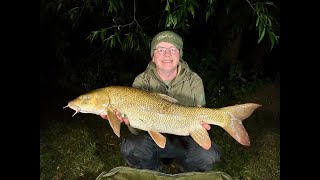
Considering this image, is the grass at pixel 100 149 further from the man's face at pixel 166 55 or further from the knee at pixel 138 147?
the man's face at pixel 166 55

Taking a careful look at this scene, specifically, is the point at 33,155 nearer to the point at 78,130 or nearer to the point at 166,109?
the point at 166,109

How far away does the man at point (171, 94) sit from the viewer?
263cm

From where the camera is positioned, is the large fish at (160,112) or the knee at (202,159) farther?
the knee at (202,159)

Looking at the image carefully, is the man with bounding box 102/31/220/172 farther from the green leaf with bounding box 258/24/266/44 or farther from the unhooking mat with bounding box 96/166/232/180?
the green leaf with bounding box 258/24/266/44

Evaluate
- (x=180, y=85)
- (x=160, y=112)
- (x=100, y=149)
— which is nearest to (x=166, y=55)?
(x=180, y=85)

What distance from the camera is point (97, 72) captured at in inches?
241

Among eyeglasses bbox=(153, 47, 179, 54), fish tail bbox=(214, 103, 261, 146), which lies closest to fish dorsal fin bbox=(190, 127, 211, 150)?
fish tail bbox=(214, 103, 261, 146)

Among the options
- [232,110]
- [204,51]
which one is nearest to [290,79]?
[232,110]

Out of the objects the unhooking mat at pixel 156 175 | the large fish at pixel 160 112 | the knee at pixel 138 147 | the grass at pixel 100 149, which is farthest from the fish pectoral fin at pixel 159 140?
the grass at pixel 100 149

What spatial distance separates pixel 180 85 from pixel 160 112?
436 mm

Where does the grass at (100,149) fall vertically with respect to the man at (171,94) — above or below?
below

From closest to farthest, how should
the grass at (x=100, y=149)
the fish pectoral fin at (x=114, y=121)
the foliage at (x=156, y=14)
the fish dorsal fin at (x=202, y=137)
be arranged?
the fish pectoral fin at (x=114, y=121), the fish dorsal fin at (x=202, y=137), the foliage at (x=156, y=14), the grass at (x=100, y=149)

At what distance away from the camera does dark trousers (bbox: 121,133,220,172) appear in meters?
2.66

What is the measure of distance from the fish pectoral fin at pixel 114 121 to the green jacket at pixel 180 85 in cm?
51
